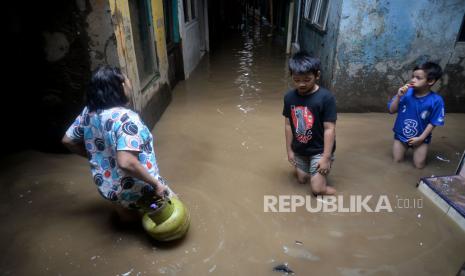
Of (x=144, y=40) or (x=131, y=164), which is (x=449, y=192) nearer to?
(x=131, y=164)

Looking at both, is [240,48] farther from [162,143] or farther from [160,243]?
[160,243]

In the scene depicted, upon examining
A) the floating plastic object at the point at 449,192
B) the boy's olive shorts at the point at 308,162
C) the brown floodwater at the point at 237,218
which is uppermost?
the boy's olive shorts at the point at 308,162

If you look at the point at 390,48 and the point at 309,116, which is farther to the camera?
the point at 390,48

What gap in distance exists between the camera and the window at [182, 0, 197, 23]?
A: 7.42 meters

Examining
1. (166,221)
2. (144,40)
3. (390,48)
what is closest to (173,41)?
(144,40)

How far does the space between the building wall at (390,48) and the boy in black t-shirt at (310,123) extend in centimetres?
226

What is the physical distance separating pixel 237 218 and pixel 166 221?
0.75m

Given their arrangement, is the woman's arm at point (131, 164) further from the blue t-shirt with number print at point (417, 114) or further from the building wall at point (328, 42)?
the building wall at point (328, 42)

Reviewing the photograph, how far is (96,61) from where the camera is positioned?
3.24m

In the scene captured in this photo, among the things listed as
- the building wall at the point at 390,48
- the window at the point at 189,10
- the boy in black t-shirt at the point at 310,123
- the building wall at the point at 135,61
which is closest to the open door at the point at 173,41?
the window at the point at 189,10

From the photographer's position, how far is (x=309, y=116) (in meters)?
2.76

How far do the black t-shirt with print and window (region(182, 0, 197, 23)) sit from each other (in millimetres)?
A: 5516

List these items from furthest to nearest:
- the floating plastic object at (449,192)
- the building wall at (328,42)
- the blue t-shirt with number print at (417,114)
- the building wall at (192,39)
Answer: the building wall at (192,39) < the building wall at (328,42) < the blue t-shirt with number print at (417,114) < the floating plastic object at (449,192)

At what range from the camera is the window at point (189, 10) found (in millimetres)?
7420
